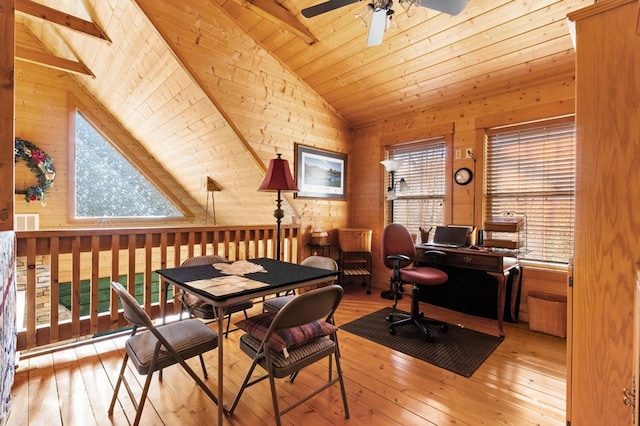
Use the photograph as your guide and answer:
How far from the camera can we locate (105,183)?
16.8 feet

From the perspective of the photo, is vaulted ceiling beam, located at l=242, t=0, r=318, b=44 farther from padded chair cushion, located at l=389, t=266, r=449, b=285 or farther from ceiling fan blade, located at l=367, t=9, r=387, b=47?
padded chair cushion, located at l=389, t=266, r=449, b=285

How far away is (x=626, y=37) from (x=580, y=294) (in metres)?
1.03

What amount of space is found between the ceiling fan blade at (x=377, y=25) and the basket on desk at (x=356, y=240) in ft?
7.78

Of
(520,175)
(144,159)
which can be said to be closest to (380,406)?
(520,175)

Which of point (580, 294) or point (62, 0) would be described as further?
point (62, 0)

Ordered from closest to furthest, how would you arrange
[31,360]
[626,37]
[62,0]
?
[626,37] → [31,360] → [62,0]

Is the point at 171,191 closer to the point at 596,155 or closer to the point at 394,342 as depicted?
the point at 394,342

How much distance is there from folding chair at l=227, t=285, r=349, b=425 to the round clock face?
2.66 m

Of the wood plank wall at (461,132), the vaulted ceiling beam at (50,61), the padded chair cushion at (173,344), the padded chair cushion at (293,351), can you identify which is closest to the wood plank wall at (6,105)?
the padded chair cushion at (173,344)

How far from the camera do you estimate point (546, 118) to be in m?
2.95

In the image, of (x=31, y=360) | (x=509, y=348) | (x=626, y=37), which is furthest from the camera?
(x=509, y=348)

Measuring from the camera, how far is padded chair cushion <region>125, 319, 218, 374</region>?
144 centimetres

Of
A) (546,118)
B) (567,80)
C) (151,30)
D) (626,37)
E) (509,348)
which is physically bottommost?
(509,348)

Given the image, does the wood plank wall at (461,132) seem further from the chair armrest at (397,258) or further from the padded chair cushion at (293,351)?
the padded chair cushion at (293,351)
